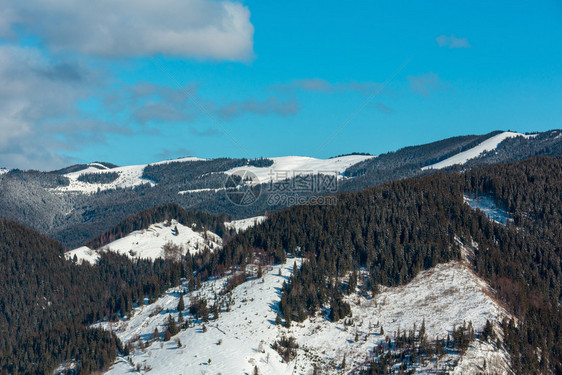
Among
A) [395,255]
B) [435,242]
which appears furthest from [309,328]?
[435,242]

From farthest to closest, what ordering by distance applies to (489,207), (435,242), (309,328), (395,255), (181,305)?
(489,207) < (435,242) < (395,255) < (181,305) < (309,328)

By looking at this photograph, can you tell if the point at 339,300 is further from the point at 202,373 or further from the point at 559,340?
the point at 559,340

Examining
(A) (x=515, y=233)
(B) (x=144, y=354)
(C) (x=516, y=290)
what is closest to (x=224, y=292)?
(B) (x=144, y=354)

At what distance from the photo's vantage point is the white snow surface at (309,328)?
93.8 metres

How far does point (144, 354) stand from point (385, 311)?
52936 mm

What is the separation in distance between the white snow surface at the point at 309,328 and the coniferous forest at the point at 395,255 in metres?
3.68

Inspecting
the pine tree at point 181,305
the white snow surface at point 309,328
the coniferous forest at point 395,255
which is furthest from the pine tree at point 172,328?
the coniferous forest at point 395,255

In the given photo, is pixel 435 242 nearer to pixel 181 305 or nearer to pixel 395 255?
pixel 395 255

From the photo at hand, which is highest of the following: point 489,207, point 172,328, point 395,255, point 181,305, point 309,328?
point 489,207

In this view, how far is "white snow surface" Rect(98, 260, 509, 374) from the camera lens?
308ft

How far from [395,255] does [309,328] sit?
117ft

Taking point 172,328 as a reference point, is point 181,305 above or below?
above

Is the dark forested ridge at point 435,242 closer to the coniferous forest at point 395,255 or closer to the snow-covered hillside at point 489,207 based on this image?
the coniferous forest at point 395,255

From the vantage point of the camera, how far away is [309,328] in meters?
106
